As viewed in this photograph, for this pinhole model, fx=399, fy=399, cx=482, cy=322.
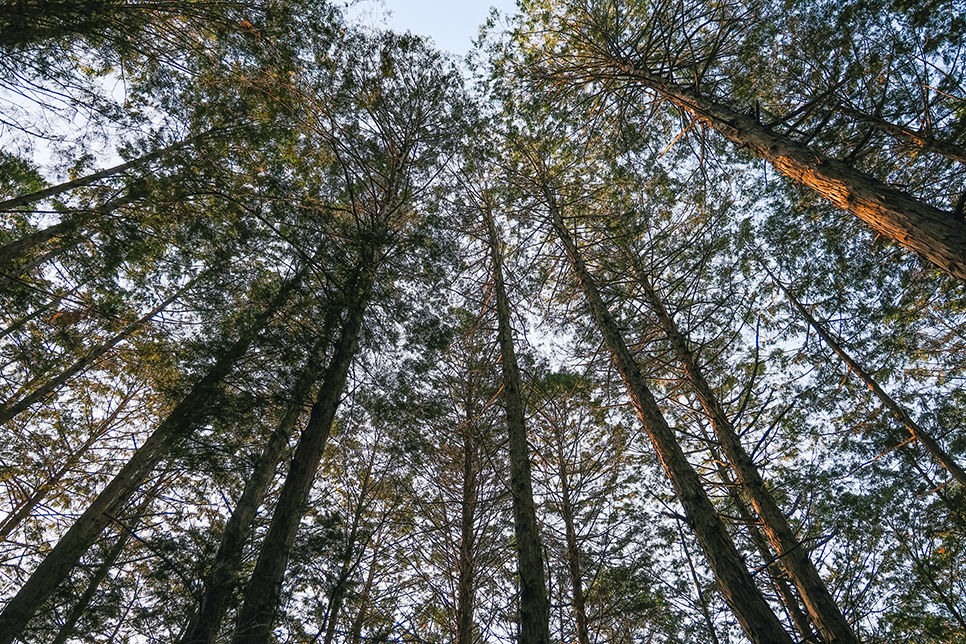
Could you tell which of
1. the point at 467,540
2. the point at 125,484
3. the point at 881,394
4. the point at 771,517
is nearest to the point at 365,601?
the point at 467,540

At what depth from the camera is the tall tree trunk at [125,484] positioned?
4031 millimetres

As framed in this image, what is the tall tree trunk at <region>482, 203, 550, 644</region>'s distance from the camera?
4.34m

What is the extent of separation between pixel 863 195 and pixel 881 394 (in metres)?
6.51

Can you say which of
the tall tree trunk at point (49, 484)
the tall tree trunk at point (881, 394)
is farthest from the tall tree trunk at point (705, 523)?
the tall tree trunk at point (49, 484)

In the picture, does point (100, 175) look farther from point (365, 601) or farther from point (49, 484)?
point (365, 601)

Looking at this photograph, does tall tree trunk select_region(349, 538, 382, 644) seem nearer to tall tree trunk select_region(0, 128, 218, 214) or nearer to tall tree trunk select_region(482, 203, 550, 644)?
tall tree trunk select_region(482, 203, 550, 644)

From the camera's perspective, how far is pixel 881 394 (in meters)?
Result: 8.17

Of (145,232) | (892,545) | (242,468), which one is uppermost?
(145,232)

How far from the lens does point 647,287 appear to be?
830cm

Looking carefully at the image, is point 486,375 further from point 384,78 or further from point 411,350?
point 384,78

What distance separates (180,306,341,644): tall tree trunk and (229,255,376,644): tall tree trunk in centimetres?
19

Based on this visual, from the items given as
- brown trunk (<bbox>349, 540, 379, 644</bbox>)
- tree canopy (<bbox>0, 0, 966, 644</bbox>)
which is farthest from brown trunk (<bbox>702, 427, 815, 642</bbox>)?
brown trunk (<bbox>349, 540, 379, 644</bbox>)

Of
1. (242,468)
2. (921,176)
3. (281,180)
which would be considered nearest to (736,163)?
(921,176)

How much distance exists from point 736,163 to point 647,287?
3.15m
